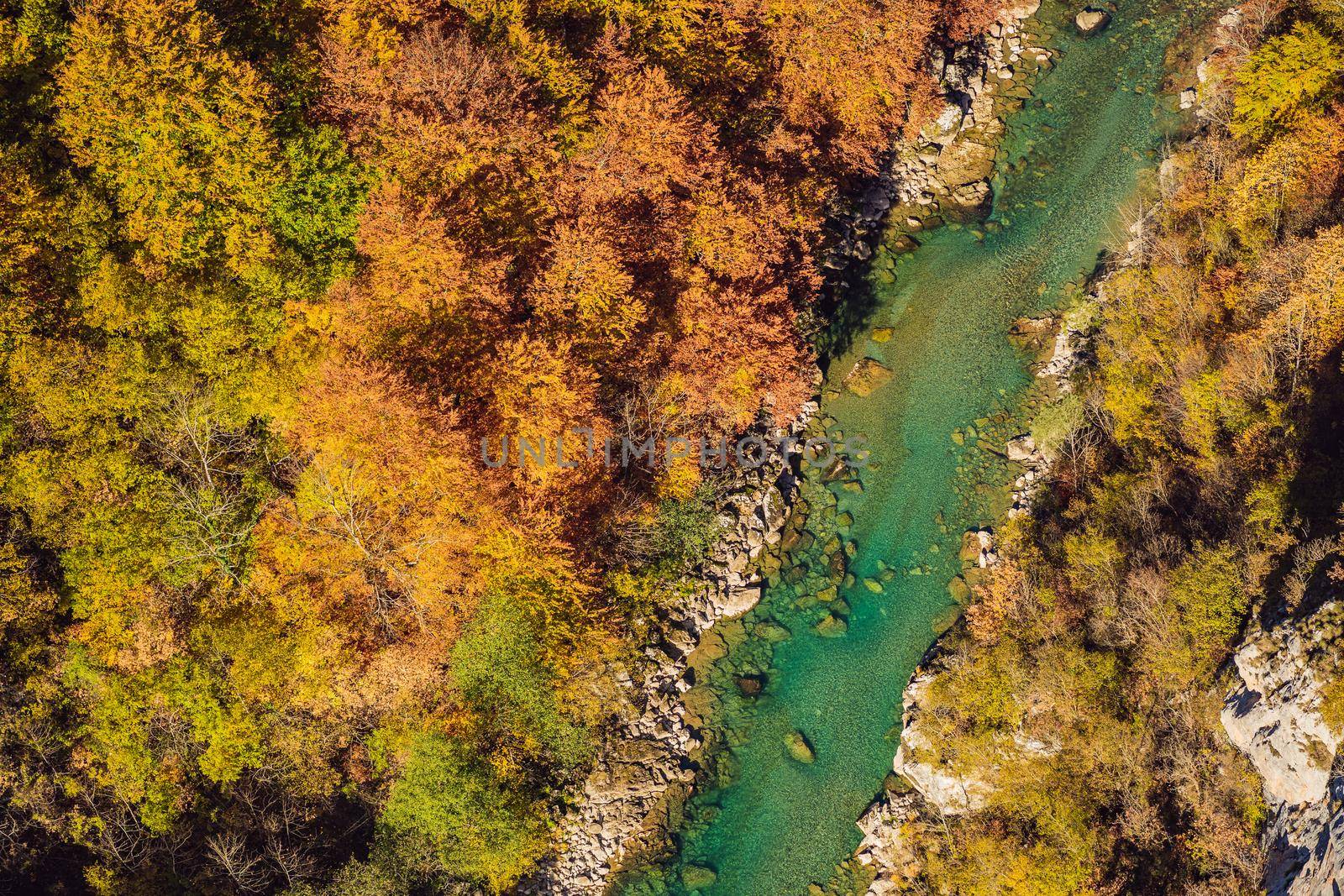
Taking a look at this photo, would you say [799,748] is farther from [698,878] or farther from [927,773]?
[698,878]

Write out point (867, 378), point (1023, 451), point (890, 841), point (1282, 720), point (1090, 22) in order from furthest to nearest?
point (1090, 22) < point (867, 378) < point (1023, 451) < point (890, 841) < point (1282, 720)

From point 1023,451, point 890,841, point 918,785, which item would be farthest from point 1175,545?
point 890,841

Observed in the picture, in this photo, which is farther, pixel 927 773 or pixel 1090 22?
pixel 1090 22

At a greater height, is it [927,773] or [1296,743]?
[1296,743]

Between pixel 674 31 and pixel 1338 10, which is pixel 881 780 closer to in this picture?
pixel 674 31

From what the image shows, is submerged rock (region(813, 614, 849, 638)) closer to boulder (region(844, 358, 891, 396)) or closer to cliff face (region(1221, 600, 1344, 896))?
boulder (region(844, 358, 891, 396))

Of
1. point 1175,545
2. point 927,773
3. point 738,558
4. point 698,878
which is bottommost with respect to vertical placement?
point 698,878

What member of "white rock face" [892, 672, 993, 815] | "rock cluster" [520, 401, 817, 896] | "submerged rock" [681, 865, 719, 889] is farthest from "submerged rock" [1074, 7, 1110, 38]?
"submerged rock" [681, 865, 719, 889]
